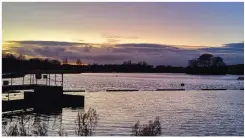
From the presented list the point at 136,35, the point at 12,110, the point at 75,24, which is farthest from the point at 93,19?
the point at 12,110

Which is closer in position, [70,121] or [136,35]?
[136,35]

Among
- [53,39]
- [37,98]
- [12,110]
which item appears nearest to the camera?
[53,39]

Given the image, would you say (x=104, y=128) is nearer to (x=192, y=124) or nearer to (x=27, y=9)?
(x=192, y=124)

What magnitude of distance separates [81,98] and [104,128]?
391 inches

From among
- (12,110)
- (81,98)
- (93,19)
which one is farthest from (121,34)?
(81,98)

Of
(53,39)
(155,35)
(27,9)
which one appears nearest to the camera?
(27,9)

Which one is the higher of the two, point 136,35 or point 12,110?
point 136,35

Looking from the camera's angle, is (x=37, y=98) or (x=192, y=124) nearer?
(x=192, y=124)

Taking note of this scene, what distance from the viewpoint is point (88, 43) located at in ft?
50.3

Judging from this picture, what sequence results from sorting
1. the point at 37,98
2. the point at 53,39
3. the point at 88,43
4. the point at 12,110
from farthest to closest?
the point at 37,98, the point at 12,110, the point at 88,43, the point at 53,39

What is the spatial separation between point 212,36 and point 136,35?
3027 millimetres

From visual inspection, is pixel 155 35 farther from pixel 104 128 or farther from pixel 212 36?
pixel 104 128

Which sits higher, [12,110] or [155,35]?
[155,35]

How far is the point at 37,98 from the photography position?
24.2 m
